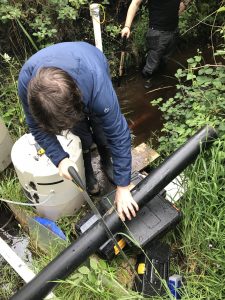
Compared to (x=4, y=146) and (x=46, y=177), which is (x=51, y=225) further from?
(x=4, y=146)

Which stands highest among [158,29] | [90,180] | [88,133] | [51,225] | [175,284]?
[158,29]

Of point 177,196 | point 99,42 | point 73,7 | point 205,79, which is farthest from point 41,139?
point 73,7

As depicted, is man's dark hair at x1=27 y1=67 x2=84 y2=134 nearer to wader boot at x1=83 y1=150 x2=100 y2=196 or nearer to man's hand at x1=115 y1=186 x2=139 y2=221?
man's hand at x1=115 y1=186 x2=139 y2=221

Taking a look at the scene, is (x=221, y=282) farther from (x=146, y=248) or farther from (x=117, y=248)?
(x=117, y=248)

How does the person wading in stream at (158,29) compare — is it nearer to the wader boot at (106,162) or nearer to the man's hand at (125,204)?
the wader boot at (106,162)

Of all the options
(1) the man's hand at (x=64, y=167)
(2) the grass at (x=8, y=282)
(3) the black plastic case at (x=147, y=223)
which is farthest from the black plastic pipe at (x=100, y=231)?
(2) the grass at (x=8, y=282)

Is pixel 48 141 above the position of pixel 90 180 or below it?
above

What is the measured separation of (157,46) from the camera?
4.94 metres

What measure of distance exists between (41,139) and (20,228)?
4.13ft

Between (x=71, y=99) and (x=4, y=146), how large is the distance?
193cm

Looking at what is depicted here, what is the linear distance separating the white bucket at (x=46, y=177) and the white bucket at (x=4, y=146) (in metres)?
0.58

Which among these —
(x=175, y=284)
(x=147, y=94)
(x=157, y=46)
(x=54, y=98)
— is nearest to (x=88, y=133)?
(x=54, y=98)

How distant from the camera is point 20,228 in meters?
3.42

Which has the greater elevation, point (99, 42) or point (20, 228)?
point (99, 42)
